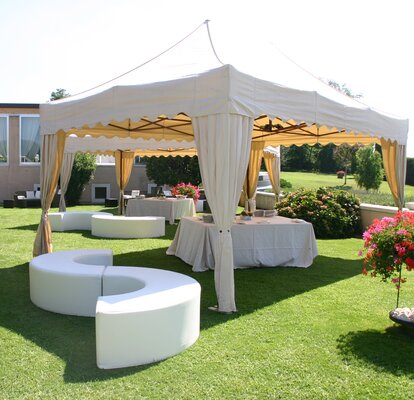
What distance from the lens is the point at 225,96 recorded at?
523cm

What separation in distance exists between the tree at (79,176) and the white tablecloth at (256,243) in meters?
11.8

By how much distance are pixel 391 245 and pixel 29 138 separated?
1811 cm

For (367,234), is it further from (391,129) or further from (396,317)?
(391,129)

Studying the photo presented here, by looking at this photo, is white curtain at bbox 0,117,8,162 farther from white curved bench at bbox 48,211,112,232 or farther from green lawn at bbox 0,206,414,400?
green lawn at bbox 0,206,414,400

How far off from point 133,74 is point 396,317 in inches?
179

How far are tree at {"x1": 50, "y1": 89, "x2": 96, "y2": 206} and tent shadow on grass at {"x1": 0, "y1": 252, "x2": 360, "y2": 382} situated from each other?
1093 cm

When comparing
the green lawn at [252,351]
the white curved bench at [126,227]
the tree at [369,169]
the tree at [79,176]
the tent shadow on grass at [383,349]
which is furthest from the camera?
the tree at [369,169]

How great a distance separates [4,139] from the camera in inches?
776

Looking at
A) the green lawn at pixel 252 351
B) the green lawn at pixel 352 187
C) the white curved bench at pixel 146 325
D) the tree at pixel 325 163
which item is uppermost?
the tree at pixel 325 163

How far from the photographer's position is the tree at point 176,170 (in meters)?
19.6

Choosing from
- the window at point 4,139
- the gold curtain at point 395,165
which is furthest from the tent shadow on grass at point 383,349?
the window at point 4,139

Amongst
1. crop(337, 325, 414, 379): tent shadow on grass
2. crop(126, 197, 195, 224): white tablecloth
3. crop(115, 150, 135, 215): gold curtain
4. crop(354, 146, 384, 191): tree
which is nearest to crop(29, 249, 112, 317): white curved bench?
crop(337, 325, 414, 379): tent shadow on grass

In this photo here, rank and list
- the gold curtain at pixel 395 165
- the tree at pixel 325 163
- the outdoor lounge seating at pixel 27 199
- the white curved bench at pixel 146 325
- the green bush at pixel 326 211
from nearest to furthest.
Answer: the white curved bench at pixel 146 325, the gold curtain at pixel 395 165, the green bush at pixel 326 211, the outdoor lounge seating at pixel 27 199, the tree at pixel 325 163

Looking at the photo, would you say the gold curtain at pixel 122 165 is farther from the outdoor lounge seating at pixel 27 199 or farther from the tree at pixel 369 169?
the tree at pixel 369 169
